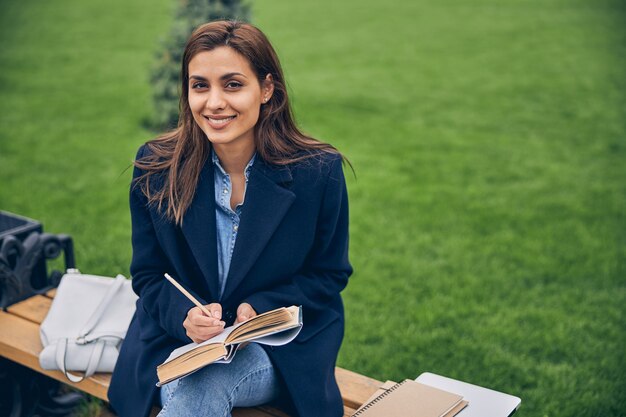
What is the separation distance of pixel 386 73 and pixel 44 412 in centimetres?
815

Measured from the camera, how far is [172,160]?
303cm

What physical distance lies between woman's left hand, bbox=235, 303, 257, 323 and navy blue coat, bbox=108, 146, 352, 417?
0.15 feet

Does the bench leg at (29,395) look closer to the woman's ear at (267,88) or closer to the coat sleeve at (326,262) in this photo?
the coat sleeve at (326,262)

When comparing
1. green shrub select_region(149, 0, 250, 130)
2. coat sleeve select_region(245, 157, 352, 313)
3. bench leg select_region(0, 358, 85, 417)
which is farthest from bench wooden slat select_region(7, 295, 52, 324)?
green shrub select_region(149, 0, 250, 130)

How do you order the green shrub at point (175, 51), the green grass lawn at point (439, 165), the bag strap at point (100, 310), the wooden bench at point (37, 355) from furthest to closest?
the green shrub at point (175, 51)
the green grass lawn at point (439, 165)
the bag strap at point (100, 310)
the wooden bench at point (37, 355)

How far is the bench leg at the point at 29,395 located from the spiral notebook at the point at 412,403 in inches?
66.3

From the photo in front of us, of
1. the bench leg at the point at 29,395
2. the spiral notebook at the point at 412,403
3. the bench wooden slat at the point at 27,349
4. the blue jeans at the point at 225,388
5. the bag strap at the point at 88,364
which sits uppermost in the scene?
the blue jeans at the point at 225,388

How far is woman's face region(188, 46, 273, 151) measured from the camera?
2.84m

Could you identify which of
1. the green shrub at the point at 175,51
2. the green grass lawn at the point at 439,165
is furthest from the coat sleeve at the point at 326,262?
the green shrub at the point at 175,51

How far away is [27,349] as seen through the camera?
342 cm

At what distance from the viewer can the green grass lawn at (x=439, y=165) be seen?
4508mm

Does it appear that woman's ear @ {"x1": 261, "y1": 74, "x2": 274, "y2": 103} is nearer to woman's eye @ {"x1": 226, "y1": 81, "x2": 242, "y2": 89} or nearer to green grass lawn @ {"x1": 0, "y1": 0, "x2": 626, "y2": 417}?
woman's eye @ {"x1": 226, "y1": 81, "x2": 242, "y2": 89}

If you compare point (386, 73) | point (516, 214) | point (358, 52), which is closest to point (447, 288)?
point (516, 214)

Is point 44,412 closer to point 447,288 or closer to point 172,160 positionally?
point 172,160
